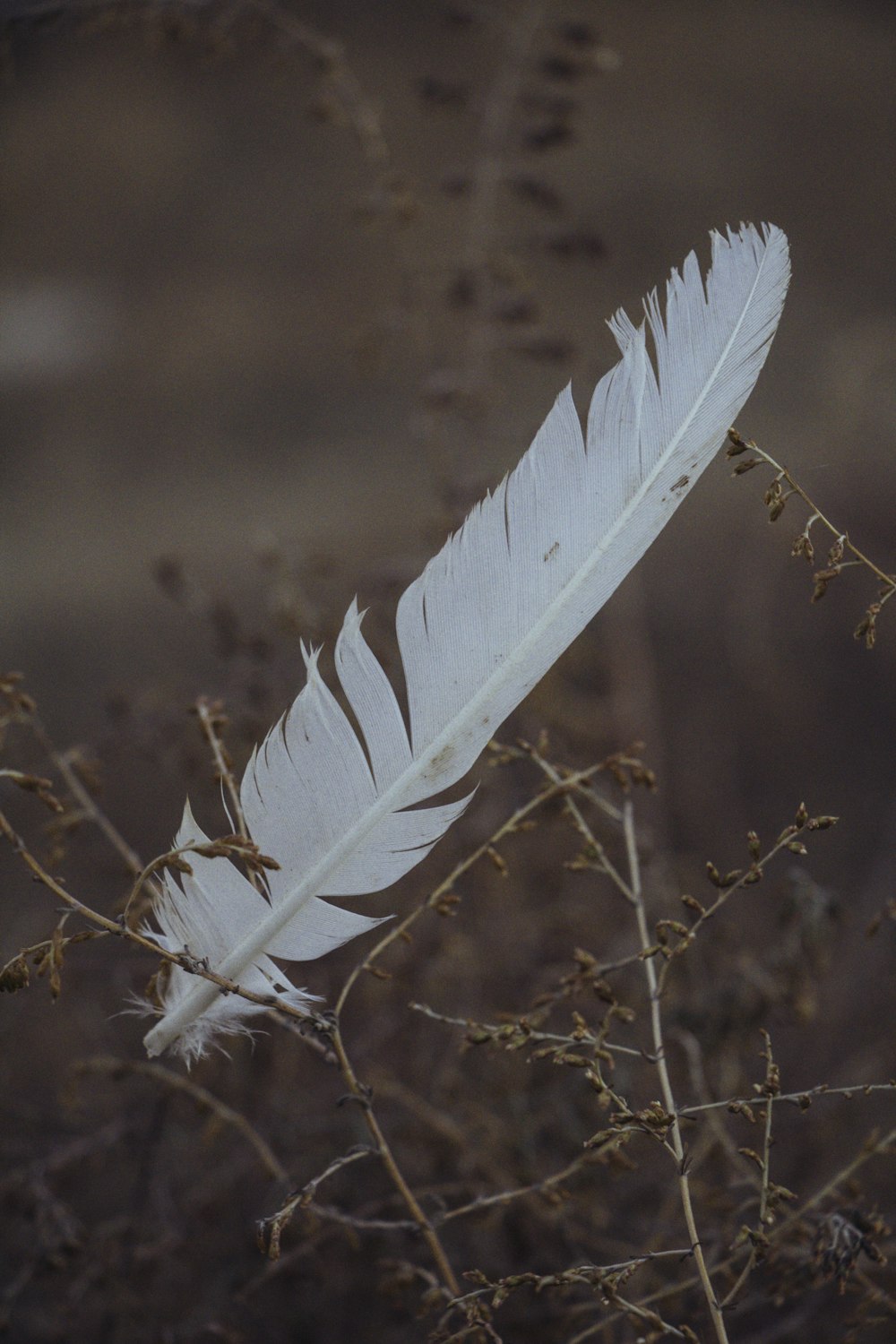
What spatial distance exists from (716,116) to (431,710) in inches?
150

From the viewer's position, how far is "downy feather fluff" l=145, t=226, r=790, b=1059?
79 cm

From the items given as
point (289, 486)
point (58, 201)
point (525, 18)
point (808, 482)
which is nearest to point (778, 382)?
point (808, 482)

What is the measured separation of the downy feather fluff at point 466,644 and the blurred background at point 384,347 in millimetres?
1580

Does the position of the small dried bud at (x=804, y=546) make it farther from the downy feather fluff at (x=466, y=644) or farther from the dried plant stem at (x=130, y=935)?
the dried plant stem at (x=130, y=935)

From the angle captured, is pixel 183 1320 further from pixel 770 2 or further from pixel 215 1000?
pixel 770 2

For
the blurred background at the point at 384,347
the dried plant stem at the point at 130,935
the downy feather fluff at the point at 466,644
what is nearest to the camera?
the dried plant stem at the point at 130,935

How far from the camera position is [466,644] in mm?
828

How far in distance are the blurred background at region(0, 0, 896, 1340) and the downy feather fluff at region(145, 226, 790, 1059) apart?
5.18ft

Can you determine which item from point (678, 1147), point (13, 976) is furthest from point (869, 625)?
point (13, 976)

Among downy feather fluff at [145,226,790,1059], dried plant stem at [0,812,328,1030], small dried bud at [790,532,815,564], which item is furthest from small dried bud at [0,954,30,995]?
small dried bud at [790,532,815,564]

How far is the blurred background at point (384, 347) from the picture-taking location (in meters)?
2.72

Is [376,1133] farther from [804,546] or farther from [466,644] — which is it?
[804,546]

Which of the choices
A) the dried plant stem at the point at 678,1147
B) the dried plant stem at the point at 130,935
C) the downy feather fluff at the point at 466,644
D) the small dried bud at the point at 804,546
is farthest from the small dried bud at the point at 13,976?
the small dried bud at the point at 804,546

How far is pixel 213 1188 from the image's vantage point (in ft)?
4.68
